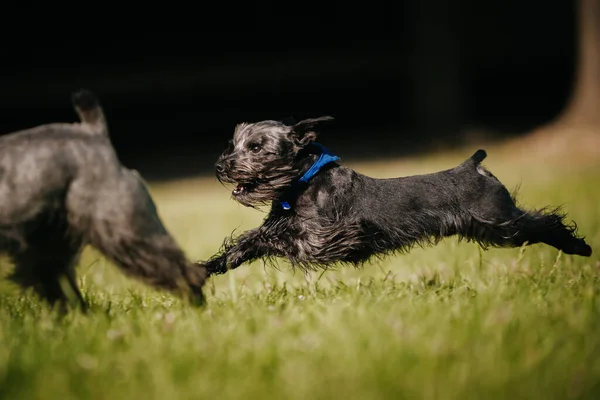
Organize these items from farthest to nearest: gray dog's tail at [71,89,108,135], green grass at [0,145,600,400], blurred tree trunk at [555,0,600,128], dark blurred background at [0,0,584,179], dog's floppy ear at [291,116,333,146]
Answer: dark blurred background at [0,0,584,179], blurred tree trunk at [555,0,600,128], dog's floppy ear at [291,116,333,146], gray dog's tail at [71,89,108,135], green grass at [0,145,600,400]

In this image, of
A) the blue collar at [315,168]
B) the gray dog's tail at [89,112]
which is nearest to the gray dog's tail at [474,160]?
the blue collar at [315,168]

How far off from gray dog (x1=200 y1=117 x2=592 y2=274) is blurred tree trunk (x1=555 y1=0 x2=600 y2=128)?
9433 mm

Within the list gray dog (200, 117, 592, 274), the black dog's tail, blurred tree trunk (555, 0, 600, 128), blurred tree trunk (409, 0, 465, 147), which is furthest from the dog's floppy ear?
blurred tree trunk (409, 0, 465, 147)

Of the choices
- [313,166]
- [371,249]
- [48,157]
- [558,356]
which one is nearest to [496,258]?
[371,249]

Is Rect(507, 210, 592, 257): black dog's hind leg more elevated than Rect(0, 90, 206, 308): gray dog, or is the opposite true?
Rect(0, 90, 206, 308): gray dog

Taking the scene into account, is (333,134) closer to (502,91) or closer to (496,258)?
(502,91)

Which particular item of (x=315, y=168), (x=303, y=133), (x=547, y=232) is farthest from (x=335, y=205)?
(x=547, y=232)

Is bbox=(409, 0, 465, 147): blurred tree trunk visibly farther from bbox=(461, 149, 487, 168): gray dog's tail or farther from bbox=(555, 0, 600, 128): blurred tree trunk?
bbox=(461, 149, 487, 168): gray dog's tail

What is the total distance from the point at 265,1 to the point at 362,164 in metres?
6.46

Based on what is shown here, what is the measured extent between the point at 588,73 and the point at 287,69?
744cm

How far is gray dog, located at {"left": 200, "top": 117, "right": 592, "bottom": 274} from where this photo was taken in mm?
4547

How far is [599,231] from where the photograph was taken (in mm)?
5977

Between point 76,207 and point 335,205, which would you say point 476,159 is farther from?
point 76,207

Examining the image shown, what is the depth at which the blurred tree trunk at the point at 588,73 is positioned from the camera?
42.0 feet
